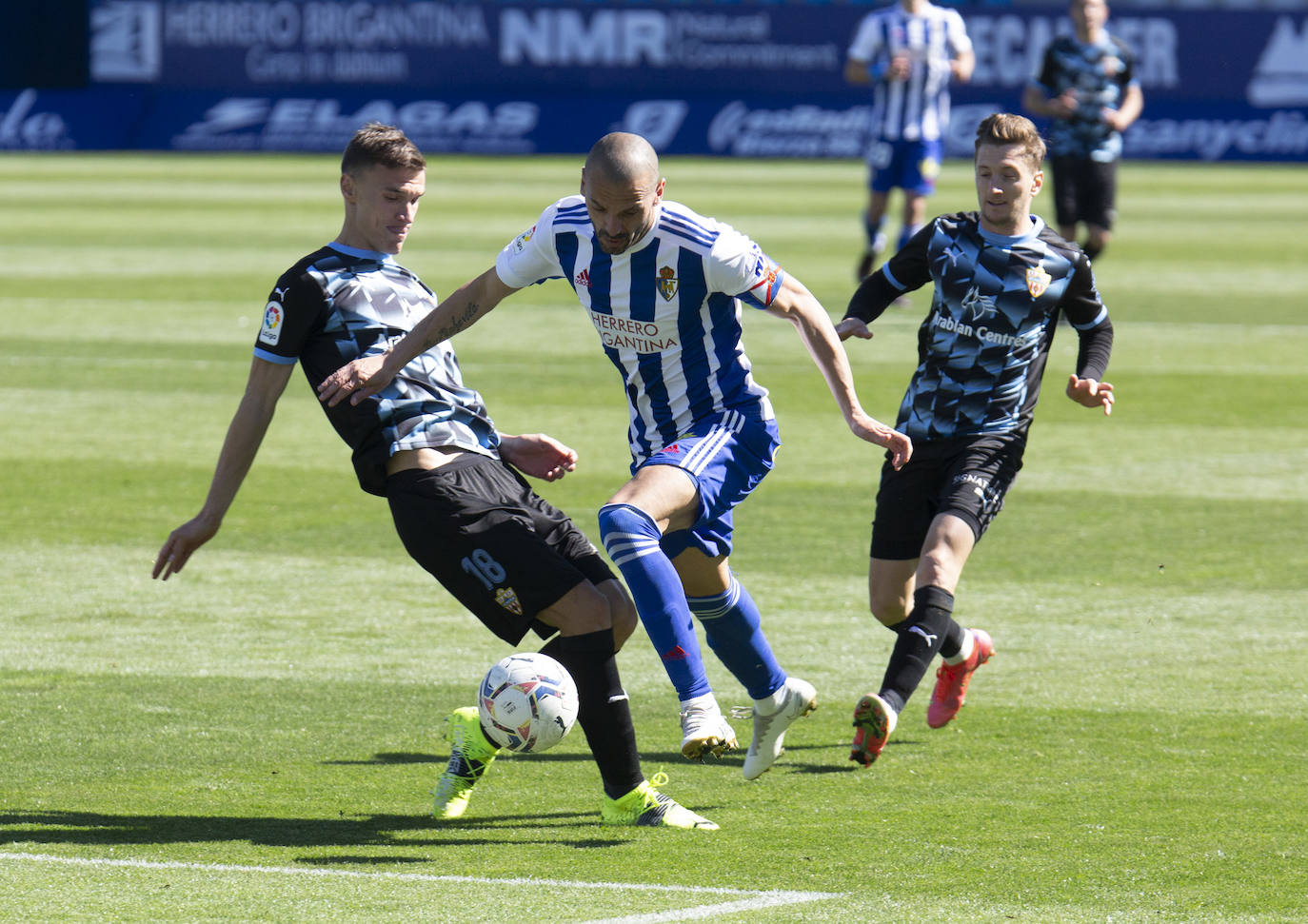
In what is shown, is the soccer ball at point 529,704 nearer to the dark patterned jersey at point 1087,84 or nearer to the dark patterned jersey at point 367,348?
the dark patterned jersey at point 367,348

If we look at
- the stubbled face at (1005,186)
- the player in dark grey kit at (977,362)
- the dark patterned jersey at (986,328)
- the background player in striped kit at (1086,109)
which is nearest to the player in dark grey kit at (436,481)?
the player in dark grey kit at (977,362)

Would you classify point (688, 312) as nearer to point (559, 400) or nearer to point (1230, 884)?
point (1230, 884)

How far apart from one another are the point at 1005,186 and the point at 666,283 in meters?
1.34

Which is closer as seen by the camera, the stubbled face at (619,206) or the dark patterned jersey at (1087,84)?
the stubbled face at (619,206)

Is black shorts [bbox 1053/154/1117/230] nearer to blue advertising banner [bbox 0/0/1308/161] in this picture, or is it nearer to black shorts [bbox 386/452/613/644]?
black shorts [bbox 386/452/613/644]

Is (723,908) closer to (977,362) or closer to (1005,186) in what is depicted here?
(977,362)

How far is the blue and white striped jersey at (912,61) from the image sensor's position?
58.5 ft

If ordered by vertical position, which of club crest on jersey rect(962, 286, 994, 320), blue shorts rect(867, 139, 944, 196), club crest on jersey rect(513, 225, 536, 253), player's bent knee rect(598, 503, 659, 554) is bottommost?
blue shorts rect(867, 139, 944, 196)

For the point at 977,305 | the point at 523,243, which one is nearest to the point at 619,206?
the point at 523,243

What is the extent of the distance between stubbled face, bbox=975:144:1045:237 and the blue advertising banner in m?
32.9

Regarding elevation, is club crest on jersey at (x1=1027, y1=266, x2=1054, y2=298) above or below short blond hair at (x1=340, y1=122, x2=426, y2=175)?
below

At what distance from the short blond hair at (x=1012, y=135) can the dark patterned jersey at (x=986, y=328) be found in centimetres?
29

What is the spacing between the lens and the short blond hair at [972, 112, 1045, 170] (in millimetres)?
5898

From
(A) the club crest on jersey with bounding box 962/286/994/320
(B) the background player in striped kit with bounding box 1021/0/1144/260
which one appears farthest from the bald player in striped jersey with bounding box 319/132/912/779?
(B) the background player in striped kit with bounding box 1021/0/1144/260
